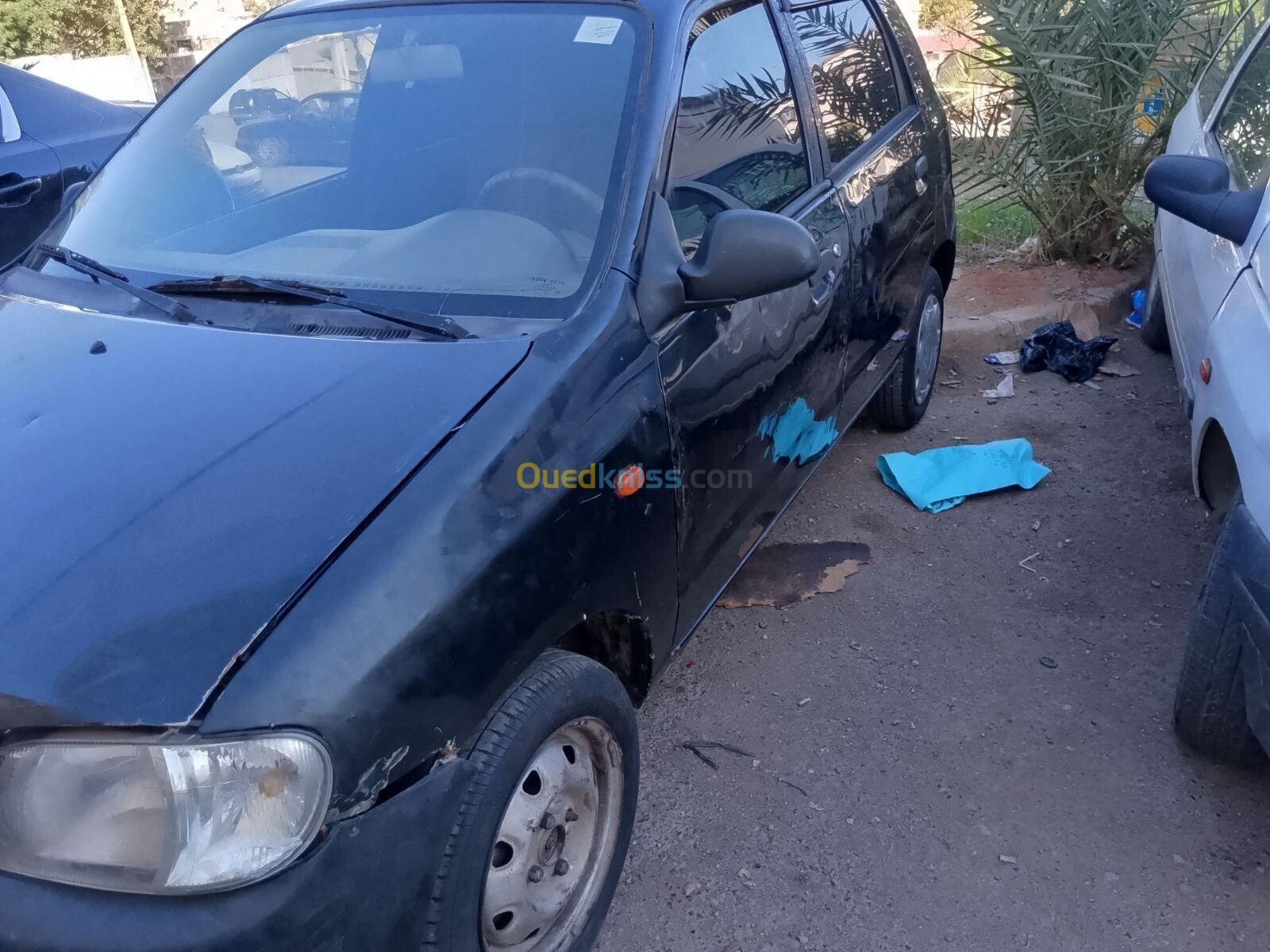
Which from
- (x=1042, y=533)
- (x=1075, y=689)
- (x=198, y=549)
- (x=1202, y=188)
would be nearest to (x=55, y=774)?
(x=198, y=549)

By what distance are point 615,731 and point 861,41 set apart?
281cm

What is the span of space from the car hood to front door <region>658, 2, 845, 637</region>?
21.4 inches

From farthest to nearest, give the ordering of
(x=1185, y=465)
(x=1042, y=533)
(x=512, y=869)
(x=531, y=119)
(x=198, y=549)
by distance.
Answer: (x=1185, y=465), (x=1042, y=533), (x=531, y=119), (x=512, y=869), (x=198, y=549)

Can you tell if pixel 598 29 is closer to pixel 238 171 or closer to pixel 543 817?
pixel 238 171

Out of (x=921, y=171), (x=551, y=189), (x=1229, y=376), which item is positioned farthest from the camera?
(x=921, y=171)

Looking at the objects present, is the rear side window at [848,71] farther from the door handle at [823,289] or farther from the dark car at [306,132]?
the dark car at [306,132]

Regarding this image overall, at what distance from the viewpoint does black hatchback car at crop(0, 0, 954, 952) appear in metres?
1.38

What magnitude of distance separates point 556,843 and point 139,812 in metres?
0.79

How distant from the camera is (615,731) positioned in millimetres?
2000

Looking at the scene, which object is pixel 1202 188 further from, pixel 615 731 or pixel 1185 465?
pixel 615 731

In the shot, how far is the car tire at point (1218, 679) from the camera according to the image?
2.26 meters

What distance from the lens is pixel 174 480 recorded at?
1.66 meters

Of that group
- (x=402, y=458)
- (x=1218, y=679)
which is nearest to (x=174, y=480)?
(x=402, y=458)

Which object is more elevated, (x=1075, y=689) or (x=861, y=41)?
(x=861, y=41)
